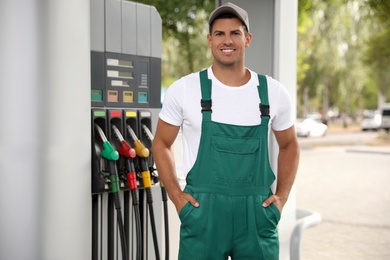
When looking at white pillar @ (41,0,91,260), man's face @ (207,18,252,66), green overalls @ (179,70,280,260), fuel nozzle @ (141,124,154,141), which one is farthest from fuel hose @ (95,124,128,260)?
man's face @ (207,18,252,66)

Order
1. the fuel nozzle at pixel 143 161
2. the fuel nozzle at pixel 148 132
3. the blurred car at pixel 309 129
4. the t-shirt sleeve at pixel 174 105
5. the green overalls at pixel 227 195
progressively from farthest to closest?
1. the blurred car at pixel 309 129
2. the fuel nozzle at pixel 148 132
3. the fuel nozzle at pixel 143 161
4. the t-shirt sleeve at pixel 174 105
5. the green overalls at pixel 227 195

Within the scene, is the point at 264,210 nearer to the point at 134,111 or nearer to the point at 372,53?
the point at 134,111

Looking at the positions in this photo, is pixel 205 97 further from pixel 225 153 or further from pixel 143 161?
pixel 143 161

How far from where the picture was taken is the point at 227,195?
7.99 ft

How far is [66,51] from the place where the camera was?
2.86 m

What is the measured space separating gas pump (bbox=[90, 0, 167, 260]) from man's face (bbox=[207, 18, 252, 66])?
0.91m

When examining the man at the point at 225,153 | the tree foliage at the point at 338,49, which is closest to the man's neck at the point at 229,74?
the man at the point at 225,153

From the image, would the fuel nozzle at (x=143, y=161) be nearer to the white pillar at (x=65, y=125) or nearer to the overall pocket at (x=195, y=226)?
the white pillar at (x=65, y=125)

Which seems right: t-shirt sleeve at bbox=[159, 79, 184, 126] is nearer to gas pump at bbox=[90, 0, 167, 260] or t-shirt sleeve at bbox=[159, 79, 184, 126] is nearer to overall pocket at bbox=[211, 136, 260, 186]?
overall pocket at bbox=[211, 136, 260, 186]

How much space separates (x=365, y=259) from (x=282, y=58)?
132 inches

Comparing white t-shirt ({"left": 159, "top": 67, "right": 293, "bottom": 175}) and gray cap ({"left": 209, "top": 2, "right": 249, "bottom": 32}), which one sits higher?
gray cap ({"left": 209, "top": 2, "right": 249, "bottom": 32})

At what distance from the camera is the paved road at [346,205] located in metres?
7.38

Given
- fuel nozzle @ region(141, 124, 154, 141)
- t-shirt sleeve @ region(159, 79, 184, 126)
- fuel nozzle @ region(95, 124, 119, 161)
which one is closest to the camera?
t-shirt sleeve @ region(159, 79, 184, 126)

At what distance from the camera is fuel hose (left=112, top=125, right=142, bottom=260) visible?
3268 millimetres
